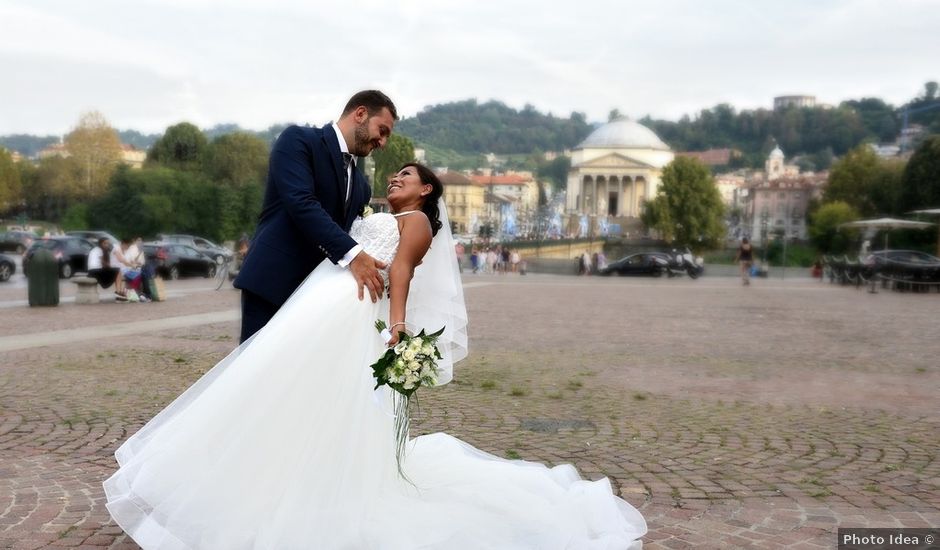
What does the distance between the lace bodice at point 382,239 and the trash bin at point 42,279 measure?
14.7m

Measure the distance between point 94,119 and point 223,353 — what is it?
7336cm

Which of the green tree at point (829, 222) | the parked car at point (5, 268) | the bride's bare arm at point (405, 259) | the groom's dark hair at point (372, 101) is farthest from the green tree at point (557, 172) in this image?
the bride's bare arm at point (405, 259)

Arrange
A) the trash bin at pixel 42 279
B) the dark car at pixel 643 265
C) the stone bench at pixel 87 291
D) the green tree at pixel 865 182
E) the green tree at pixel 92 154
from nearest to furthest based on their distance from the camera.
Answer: the trash bin at pixel 42 279 → the stone bench at pixel 87 291 → the dark car at pixel 643 265 → the green tree at pixel 92 154 → the green tree at pixel 865 182

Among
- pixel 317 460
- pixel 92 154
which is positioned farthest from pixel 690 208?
pixel 317 460

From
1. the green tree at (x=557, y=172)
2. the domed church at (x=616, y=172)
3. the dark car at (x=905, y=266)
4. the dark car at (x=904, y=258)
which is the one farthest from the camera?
the green tree at (x=557, y=172)

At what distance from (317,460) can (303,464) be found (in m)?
0.06

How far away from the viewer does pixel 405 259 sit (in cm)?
390

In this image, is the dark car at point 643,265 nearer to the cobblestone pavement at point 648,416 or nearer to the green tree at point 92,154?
the cobblestone pavement at point 648,416

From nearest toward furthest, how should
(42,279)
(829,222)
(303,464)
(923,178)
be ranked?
(303,464) < (42,279) < (923,178) < (829,222)

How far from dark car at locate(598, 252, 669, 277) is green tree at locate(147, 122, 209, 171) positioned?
46.4m

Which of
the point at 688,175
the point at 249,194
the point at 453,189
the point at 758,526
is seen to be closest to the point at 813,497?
the point at 758,526

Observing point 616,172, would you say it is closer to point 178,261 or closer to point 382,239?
point 178,261

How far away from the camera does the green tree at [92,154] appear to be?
2948 inches

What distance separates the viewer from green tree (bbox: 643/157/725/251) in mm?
96625
